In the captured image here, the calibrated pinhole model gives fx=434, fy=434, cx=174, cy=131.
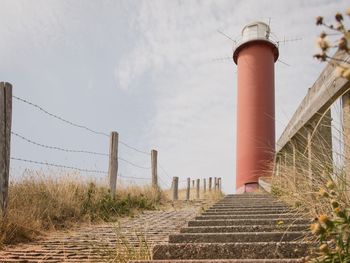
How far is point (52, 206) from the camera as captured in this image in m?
6.18

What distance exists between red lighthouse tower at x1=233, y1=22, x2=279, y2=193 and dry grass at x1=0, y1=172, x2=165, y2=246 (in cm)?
526

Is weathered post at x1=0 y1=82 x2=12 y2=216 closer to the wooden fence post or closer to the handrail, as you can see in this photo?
the handrail

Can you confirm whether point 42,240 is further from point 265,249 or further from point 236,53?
point 236,53

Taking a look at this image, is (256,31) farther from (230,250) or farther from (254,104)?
(230,250)

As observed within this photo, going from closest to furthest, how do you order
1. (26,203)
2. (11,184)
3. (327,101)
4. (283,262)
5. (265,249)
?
1. (283,262)
2. (265,249)
3. (327,101)
4. (26,203)
5. (11,184)

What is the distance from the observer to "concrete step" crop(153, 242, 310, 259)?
6.27ft

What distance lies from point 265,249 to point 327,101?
4.65ft

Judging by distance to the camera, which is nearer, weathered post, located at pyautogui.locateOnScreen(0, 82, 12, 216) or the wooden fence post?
weathered post, located at pyautogui.locateOnScreen(0, 82, 12, 216)

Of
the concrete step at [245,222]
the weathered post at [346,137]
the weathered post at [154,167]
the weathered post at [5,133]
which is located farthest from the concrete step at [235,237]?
the weathered post at [154,167]

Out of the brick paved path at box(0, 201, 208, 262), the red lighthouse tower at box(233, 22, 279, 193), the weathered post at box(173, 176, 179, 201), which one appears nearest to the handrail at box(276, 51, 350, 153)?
the brick paved path at box(0, 201, 208, 262)

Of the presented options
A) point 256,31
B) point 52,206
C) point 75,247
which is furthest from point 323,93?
point 256,31

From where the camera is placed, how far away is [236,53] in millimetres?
15086

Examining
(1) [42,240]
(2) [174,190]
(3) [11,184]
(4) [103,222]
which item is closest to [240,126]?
(2) [174,190]

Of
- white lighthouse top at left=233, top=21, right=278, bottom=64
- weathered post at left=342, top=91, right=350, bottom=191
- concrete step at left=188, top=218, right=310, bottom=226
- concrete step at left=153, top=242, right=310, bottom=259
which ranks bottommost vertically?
concrete step at left=153, top=242, right=310, bottom=259
